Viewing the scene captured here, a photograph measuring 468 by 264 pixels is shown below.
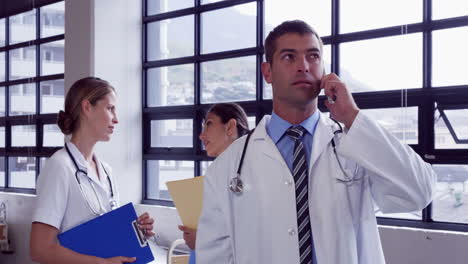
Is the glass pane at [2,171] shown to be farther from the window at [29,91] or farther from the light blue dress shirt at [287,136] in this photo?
the light blue dress shirt at [287,136]

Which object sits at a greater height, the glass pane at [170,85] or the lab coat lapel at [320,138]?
the glass pane at [170,85]

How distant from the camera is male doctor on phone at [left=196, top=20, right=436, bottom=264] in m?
1.24

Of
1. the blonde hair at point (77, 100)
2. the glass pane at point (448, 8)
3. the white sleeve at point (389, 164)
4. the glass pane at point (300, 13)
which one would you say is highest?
the glass pane at point (300, 13)

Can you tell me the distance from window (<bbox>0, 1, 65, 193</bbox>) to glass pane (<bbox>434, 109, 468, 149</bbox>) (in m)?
3.29

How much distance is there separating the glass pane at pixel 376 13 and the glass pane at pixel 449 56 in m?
0.16

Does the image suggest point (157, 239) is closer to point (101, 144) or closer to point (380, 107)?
point (101, 144)

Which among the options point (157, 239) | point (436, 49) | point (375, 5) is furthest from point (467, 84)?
point (157, 239)

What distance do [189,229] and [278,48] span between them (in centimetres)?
91

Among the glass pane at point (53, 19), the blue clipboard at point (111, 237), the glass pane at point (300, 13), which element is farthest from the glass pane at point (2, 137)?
the blue clipboard at point (111, 237)

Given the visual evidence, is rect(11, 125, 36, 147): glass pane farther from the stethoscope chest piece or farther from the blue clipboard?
the stethoscope chest piece

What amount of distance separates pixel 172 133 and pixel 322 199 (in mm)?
2733

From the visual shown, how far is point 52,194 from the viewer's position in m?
1.92

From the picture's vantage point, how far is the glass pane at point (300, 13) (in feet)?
9.93

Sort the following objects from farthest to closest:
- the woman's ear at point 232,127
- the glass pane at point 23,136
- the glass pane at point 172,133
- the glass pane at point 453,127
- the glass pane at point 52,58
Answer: the glass pane at point 23,136
the glass pane at point 52,58
the glass pane at point 172,133
the glass pane at point 453,127
the woman's ear at point 232,127
